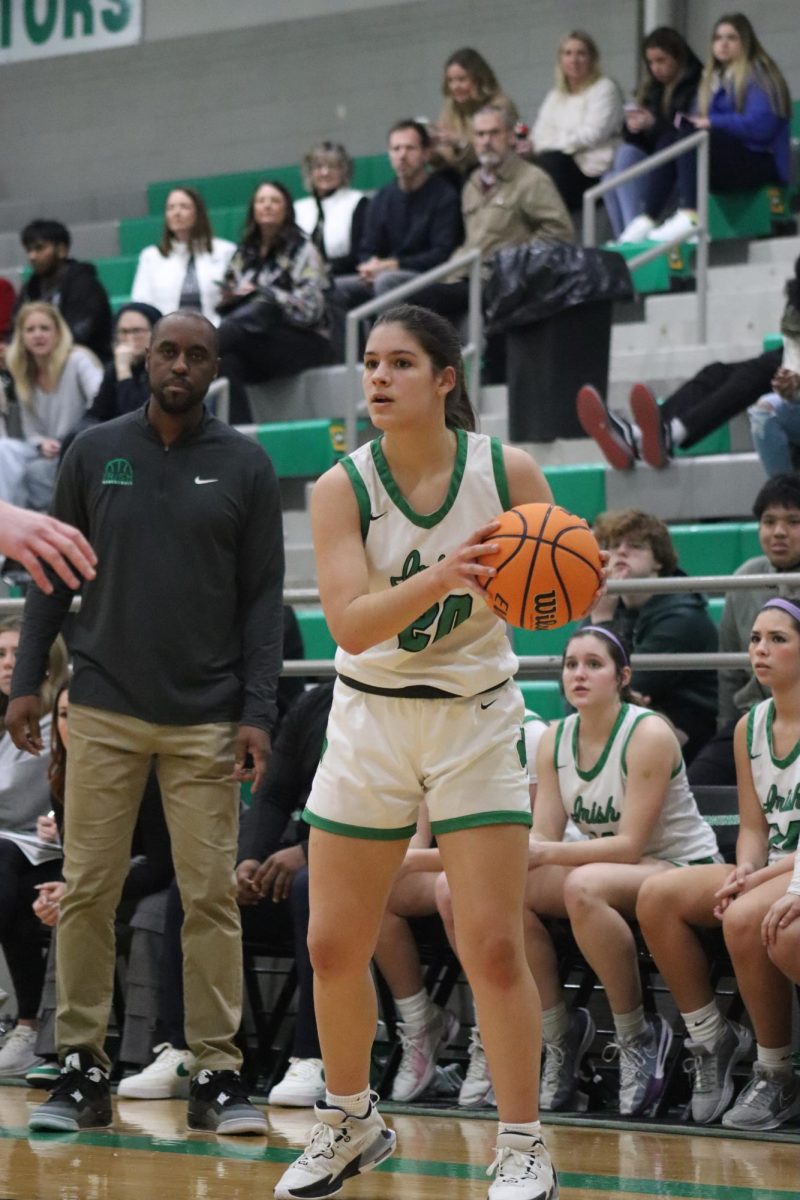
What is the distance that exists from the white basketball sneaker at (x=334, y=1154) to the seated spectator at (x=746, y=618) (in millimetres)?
2200

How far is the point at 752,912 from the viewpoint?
15.1 feet

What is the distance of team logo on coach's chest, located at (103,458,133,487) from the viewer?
4.64m

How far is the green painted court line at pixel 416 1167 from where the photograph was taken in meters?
3.80

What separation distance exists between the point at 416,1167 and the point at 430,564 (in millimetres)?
1403

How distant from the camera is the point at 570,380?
8312 millimetres

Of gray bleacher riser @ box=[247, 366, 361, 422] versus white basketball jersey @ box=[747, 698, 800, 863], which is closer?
white basketball jersey @ box=[747, 698, 800, 863]

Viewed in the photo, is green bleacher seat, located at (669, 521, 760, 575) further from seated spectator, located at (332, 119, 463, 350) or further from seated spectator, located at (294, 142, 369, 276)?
seated spectator, located at (294, 142, 369, 276)

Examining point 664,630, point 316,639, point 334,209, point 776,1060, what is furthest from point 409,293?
point 776,1060

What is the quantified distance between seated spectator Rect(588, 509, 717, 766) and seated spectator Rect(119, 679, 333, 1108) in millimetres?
1072

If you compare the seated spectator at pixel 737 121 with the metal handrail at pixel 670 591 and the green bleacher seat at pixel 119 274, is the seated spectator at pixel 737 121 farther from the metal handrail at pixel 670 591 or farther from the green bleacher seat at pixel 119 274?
the metal handrail at pixel 670 591

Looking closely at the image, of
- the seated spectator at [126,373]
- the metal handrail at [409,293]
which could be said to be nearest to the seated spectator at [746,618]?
the metal handrail at [409,293]

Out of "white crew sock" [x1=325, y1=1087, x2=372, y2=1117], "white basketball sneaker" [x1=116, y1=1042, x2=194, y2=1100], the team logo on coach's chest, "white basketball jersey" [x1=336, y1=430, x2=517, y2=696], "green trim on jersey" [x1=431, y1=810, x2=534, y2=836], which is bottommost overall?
"white basketball sneaker" [x1=116, y1=1042, x2=194, y2=1100]

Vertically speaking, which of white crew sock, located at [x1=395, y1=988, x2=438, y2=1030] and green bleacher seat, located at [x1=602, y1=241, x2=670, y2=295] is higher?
green bleacher seat, located at [x1=602, y1=241, x2=670, y2=295]

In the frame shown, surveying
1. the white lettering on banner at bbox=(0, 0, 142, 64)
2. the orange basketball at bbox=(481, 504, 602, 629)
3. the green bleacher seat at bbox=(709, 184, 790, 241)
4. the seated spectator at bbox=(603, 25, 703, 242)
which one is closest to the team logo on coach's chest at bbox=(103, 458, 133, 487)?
the orange basketball at bbox=(481, 504, 602, 629)
